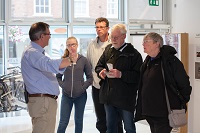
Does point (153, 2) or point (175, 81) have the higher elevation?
point (153, 2)

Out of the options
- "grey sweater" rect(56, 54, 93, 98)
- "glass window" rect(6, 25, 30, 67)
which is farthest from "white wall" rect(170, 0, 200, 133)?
"glass window" rect(6, 25, 30, 67)

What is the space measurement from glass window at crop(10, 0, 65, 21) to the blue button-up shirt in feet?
9.83

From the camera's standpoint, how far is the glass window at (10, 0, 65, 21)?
5926mm

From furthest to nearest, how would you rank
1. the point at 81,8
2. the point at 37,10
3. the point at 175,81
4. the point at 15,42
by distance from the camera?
the point at 81,8, the point at 37,10, the point at 15,42, the point at 175,81

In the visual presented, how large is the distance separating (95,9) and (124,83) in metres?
3.35

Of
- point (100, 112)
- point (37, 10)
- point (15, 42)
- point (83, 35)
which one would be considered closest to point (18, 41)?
point (15, 42)

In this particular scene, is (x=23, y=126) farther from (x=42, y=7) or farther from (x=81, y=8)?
(x=81, y=8)

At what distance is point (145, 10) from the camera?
23.2 ft

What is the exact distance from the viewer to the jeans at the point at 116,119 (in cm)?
365

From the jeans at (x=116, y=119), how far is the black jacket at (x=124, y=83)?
79 millimetres

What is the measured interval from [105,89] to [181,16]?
7.58 ft

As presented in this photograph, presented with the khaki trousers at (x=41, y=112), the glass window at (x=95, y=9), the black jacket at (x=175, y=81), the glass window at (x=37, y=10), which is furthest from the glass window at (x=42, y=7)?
the black jacket at (x=175, y=81)

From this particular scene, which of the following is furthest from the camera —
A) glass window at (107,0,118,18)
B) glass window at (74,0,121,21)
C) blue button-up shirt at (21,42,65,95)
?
glass window at (107,0,118,18)

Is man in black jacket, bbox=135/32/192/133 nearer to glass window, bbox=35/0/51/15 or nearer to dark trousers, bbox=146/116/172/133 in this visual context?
dark trousers, bbox=146/116/172/133
